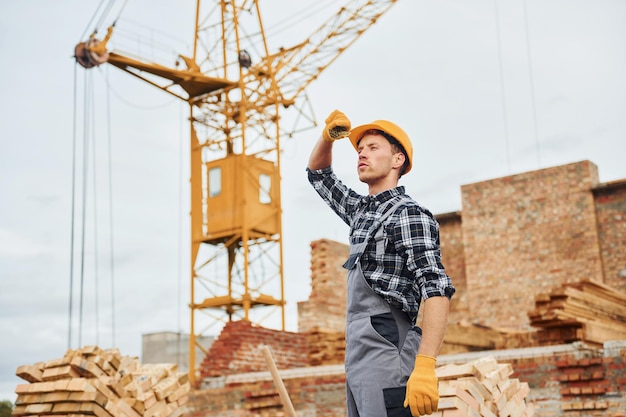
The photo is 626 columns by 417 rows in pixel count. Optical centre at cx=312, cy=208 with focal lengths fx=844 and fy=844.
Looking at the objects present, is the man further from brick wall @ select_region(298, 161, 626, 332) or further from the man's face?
brick wall @ select_region(298, 161, 626, 332)

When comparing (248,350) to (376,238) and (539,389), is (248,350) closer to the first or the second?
(539,389)

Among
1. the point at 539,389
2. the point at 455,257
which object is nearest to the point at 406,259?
the point at 539,389

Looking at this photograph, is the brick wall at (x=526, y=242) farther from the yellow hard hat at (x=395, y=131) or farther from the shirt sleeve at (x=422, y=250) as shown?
the shirt sleeve at (x=422, y=250)

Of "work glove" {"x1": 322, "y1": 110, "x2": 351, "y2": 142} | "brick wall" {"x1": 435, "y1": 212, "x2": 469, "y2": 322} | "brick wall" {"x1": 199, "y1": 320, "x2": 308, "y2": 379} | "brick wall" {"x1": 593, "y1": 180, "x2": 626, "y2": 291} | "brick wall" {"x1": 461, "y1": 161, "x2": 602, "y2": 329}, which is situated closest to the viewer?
"work glove" {"x1": 322, "y1": 110, "x2": 351, "y2": 142}

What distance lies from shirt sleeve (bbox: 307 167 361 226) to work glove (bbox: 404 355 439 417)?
900 millimetres

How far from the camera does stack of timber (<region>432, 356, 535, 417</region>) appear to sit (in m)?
6.34

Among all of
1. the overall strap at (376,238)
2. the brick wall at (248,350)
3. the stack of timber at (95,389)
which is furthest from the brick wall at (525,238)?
the overall strap at (376,238)

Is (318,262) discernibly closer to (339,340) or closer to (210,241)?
(210,241)

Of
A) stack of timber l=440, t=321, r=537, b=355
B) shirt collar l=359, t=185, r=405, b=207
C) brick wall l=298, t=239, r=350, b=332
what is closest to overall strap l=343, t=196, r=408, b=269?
shirt collar l=359, t=185, r=405, b=207

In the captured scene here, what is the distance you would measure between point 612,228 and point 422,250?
18.7 meters

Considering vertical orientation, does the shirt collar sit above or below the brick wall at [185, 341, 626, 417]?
above

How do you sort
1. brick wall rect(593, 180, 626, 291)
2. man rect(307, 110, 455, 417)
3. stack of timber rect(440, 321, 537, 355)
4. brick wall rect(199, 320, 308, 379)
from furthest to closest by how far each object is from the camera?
brick wall rect(593, 180, 626, 291) → brick wall rect(199, 320, 308, 379) → stack of timber rect(440, 321, 537, 355) → man rect(307, 110, 455, 417)

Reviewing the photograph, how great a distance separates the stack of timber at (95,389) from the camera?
6.98 meters

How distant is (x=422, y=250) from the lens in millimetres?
3350
